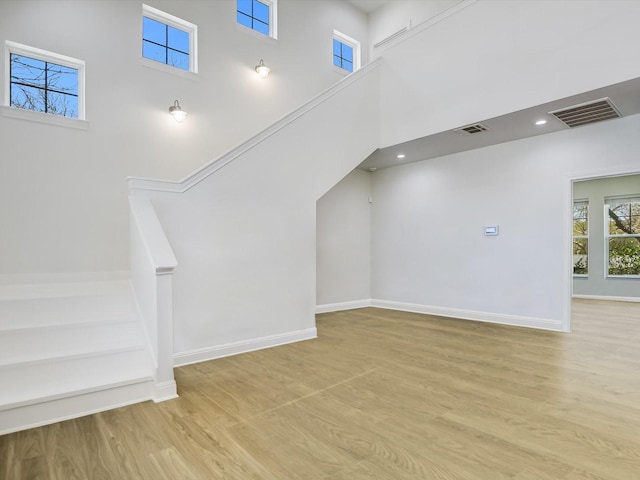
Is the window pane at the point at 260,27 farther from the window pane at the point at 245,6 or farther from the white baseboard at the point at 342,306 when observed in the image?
the white baseboard at the point at 342,306

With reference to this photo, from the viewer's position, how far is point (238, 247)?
3.98 metres

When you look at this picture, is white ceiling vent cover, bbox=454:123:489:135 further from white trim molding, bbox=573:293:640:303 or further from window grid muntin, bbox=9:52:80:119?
white trim molding, bbox=573:293:640:303

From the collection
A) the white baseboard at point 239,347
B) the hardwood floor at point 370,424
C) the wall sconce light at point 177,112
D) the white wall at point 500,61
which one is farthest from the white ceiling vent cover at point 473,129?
the wall sconce light at point 177,112

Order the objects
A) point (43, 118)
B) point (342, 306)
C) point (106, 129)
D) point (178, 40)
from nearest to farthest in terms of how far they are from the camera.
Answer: point (43, 118) < point (106, 129) < point (178, 40) < point (342, 306)

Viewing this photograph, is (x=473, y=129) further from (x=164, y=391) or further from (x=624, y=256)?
(x=624, y=256)

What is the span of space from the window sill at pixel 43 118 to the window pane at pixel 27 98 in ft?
0.52

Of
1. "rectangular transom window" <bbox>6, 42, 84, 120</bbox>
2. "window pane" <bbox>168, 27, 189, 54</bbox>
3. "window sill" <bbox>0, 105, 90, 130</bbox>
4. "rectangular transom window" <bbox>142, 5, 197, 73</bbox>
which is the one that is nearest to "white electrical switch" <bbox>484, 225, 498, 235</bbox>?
"rectangular transom window" <bbox>142, 5, 197, 73</bbox>

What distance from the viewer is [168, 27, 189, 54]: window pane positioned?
511 cm

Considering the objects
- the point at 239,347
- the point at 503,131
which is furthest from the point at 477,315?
the point at 239,347

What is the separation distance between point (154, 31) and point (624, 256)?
10217 mm

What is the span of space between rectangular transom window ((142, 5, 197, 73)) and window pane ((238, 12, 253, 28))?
839 millimetres

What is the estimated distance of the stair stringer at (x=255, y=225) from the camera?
11.8 ft

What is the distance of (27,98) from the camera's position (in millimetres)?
4164

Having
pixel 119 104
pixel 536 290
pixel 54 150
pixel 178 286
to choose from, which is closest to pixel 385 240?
pixel 536 290
